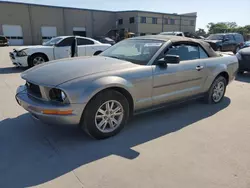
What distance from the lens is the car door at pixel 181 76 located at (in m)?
3.64

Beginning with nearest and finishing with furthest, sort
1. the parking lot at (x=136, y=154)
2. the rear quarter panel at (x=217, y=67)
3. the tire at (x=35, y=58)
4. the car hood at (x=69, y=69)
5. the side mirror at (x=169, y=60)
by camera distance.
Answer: the parking lot at (x=136, y=154) → the car hood at (x=69, y=69) → the side mirror at (x=169, y=60) → the rear quarter panel at (x=217, y=67) → the tire at (x=35, y=58)

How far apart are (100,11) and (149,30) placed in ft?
34.1

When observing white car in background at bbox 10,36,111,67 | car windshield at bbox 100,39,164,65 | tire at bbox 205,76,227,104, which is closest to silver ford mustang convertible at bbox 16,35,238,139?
car windshield at bbox 100,39,164,65

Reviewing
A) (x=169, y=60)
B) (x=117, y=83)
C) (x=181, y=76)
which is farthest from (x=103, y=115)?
(x=181, y=76)

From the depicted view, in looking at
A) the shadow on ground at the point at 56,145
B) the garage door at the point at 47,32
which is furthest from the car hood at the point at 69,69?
the garage door at the point at 47,32

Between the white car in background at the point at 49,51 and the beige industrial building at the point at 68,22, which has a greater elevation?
the beige industrial building at the point at 68,22

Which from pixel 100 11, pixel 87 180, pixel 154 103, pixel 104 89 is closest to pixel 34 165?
pixel 87 180

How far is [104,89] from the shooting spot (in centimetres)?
303

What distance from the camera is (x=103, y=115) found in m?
3.16

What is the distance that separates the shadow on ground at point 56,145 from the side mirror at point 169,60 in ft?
3.46

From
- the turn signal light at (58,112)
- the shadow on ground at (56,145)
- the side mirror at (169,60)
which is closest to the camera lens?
the shadow on ground at (56,145)

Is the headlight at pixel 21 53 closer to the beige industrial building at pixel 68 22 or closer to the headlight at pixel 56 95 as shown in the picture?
the headlight at pixel 56 95

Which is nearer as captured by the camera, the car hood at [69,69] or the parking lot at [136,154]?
the parking lot at [136,154]

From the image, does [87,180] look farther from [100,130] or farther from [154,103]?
[154,103]
